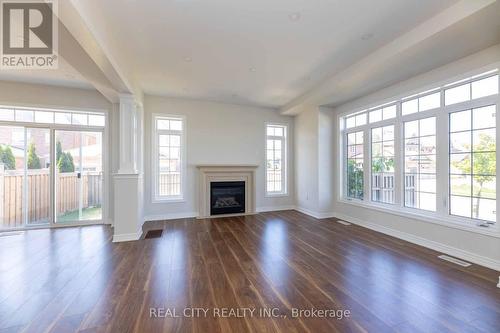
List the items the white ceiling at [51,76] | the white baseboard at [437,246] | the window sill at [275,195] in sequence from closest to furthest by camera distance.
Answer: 1. the white baseboard at [437,246]
2. the white ceiling at [51,76]
3. the window sill at [275,195]

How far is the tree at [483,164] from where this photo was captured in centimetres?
279

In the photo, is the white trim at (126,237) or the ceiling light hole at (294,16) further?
the white trim at (126,237)

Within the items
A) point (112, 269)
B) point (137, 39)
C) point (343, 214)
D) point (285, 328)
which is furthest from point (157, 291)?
point (343, 214)

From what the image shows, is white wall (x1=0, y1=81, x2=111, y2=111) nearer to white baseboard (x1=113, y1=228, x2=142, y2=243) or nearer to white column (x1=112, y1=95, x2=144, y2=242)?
white column (x1=112, y1=95, x2=144, y2=242)

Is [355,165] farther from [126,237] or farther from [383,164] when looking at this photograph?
[126,237]

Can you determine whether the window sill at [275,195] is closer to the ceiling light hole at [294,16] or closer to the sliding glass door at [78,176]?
the sliding glass door at [78,176]

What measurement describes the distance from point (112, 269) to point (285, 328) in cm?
223

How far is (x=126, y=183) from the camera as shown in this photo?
12.3ft

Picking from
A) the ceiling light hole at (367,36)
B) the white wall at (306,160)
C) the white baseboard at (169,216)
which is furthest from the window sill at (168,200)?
the ceiling light hole at (367,36)

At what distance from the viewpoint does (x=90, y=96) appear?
466 cm

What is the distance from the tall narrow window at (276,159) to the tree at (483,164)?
13.2 feet

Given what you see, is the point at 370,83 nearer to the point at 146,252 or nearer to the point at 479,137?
the point at 479,137

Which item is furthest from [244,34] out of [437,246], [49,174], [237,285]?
[49,174]

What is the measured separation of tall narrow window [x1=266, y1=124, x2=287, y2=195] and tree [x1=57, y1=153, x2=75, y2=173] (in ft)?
15.4
